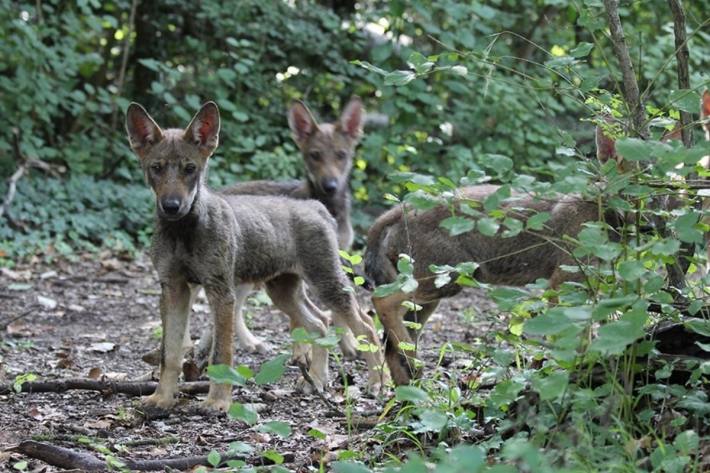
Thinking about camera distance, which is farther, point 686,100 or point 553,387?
point 686,100

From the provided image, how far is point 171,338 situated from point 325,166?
3843 millimetres

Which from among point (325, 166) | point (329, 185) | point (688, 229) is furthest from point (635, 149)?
point (325, 166)

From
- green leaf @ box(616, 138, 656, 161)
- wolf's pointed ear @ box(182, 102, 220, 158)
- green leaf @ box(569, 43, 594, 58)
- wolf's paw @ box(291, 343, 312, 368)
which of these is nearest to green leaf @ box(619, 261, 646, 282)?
green leaf @ box(616, 138, 656, 161)

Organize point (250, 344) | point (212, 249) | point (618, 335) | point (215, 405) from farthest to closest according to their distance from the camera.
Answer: point (250, 344) → point (212, 249) → point (215, 405) → point (618, 335)

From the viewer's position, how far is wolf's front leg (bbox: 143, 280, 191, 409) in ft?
20.3

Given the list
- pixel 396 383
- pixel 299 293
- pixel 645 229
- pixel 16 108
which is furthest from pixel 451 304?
pixel 16 108

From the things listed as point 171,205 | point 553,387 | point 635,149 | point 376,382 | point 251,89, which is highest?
point 251,89

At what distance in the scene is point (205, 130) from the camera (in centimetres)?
658

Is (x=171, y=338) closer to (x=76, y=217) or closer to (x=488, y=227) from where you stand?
(x=488, y=227)

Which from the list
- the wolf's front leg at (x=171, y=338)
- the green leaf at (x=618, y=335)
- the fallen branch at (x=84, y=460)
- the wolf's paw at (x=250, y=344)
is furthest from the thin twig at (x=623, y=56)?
the wolf's paw at (x=250, y=344)

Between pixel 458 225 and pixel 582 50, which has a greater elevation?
pixel 582 50

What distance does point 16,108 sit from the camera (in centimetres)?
1262

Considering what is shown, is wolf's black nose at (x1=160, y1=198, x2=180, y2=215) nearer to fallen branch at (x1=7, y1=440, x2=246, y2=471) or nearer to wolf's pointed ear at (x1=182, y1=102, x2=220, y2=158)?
wolf's pointed ear at (x1=182, y1=102, x2=220, y2=158)

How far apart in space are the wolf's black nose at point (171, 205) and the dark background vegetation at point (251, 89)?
526 centimetres
